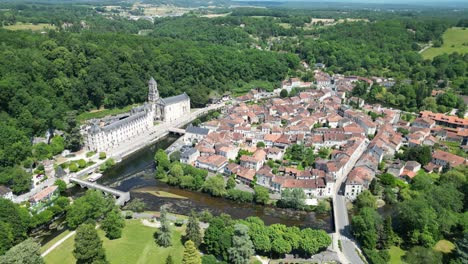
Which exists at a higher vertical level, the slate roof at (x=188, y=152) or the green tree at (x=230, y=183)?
the slate roof at (x=188, y=152)

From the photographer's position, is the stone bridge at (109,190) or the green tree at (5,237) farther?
the stone bridge at (109,190)

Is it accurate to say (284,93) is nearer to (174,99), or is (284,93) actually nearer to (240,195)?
(174,99)

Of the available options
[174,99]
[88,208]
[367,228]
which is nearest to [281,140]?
[367,228]

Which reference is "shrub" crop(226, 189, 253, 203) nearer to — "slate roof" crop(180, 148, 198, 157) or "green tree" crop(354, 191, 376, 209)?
"slate roof" crop(180, 148, 198, 157)

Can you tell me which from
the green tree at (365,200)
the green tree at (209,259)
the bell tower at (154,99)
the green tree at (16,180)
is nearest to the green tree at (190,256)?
the green tree at (209,259)

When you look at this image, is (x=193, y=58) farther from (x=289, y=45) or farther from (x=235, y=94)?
(x=289, y=45)

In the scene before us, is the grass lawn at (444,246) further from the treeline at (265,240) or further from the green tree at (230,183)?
the green tree at (230,183)

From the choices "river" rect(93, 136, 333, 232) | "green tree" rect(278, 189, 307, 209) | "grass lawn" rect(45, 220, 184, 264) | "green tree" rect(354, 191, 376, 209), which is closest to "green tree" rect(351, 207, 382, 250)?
"river" rect(93, 136, 333, 232)
